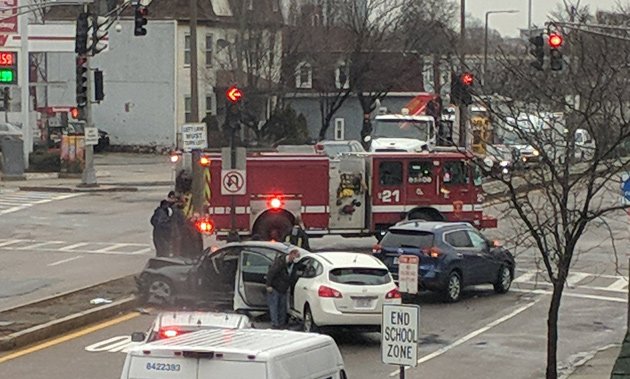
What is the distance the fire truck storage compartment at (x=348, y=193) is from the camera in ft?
108

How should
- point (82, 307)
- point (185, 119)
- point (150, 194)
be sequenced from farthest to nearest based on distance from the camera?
point (185, 119)
point (150, 194)
point (82, 307)

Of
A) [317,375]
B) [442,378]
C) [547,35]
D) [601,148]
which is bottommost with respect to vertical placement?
[442,378]

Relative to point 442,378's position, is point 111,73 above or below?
above

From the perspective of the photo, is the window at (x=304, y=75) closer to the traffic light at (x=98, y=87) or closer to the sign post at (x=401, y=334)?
the traffic light at (x=98, y=87)

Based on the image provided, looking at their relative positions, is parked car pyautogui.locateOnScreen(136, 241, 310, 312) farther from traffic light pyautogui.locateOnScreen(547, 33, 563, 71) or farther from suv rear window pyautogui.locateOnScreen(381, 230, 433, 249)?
traffic light pyautogui.locateOnScreen(547, 33, 563, 71)

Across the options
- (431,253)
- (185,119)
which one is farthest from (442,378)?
(185,119)

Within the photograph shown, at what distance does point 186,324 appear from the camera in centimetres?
1564

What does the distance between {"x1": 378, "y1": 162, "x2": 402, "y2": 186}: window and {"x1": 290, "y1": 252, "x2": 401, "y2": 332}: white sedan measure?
36.4 ft

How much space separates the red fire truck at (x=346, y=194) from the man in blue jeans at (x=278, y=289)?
8.74 m

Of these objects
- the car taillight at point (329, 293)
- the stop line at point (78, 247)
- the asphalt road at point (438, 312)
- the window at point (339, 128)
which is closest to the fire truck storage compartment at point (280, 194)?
the asphalt road at point (438, 312)

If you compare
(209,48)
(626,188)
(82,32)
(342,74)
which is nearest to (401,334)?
(626,188)

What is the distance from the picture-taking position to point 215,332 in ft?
39.2

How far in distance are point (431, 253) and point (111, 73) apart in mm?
51301

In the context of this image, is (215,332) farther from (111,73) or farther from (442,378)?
(111,73)
